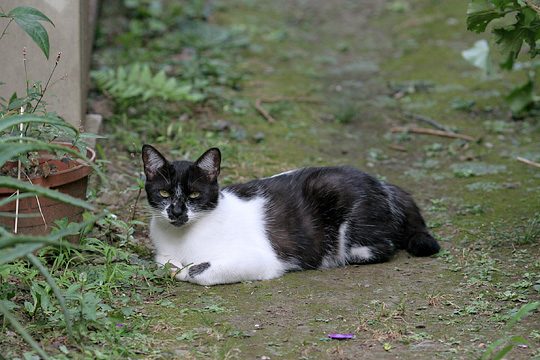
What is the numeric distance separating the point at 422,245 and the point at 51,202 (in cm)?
202

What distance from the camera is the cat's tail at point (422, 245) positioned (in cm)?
446

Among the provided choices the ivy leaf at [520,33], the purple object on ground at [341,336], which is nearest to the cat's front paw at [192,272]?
the purple object on ground at [341,336]

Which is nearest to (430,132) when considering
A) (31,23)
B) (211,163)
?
(211,163)

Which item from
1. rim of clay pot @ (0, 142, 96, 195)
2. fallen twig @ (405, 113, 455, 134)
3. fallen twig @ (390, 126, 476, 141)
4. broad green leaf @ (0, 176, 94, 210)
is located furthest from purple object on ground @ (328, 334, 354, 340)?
fallen twig @ (405, 113, 455, 134)

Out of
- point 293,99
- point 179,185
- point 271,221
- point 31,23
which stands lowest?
point 293,99

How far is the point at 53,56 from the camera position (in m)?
5.12

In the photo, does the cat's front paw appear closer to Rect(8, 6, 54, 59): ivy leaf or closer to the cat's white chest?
the cat's white chest

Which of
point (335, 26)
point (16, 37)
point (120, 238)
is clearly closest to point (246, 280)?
point (120, 238)

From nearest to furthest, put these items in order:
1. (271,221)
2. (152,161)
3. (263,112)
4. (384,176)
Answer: (152,161) < (271,221) < (384,176) < (263,112)

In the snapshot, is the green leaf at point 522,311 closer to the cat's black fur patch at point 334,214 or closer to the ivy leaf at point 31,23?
the cat's black fur patch at point 334,214

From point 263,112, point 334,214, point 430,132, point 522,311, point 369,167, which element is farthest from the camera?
point 263,112

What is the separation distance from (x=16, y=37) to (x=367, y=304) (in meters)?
2.84

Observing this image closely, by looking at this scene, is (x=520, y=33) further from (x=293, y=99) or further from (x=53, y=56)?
(x=293, y=99)

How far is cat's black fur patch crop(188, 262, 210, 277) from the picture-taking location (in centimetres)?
410
